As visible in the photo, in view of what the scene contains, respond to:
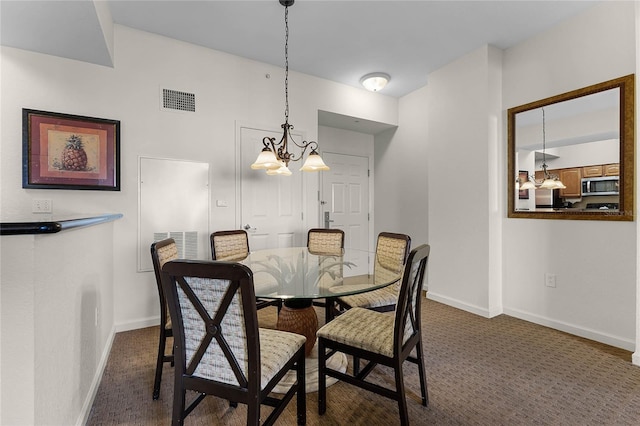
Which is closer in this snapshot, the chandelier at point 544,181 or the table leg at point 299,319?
Result: the table leg at point 299,319

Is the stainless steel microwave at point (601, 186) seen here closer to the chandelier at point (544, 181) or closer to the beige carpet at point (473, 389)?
the chandelier at point (544, 181)

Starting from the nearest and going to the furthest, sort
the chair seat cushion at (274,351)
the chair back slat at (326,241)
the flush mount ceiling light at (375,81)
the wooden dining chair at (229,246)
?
the chair seat cushion at (274,351) → the wooden dining chair at (229,246) → the chair back slat at (326,241) → the flush mount ceiling light at (375,81)

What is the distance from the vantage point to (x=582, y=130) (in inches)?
110

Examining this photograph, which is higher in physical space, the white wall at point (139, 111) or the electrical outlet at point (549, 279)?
the white wall at point (139, 111)

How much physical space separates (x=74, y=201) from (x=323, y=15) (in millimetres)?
2790

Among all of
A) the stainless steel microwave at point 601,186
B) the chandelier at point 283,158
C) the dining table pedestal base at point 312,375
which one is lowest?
the dining table pedestal base at point 312,375

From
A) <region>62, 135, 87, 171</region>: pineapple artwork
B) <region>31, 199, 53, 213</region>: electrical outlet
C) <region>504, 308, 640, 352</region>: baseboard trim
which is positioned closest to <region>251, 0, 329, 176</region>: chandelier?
<region>62, 135, 87, 171</region>: pineapple artwork

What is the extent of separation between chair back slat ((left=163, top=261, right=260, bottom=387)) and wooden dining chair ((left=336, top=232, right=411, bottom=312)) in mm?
1019

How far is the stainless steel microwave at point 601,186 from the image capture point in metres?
2.56

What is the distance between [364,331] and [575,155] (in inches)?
108

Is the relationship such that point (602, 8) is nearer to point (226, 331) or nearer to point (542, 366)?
point (542, 366)

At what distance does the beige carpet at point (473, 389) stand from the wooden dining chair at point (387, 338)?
0.59 ft

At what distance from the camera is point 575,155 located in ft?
9.38

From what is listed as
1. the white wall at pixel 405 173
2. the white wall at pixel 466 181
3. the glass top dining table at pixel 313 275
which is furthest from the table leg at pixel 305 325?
the white wall at pixel 405 173
